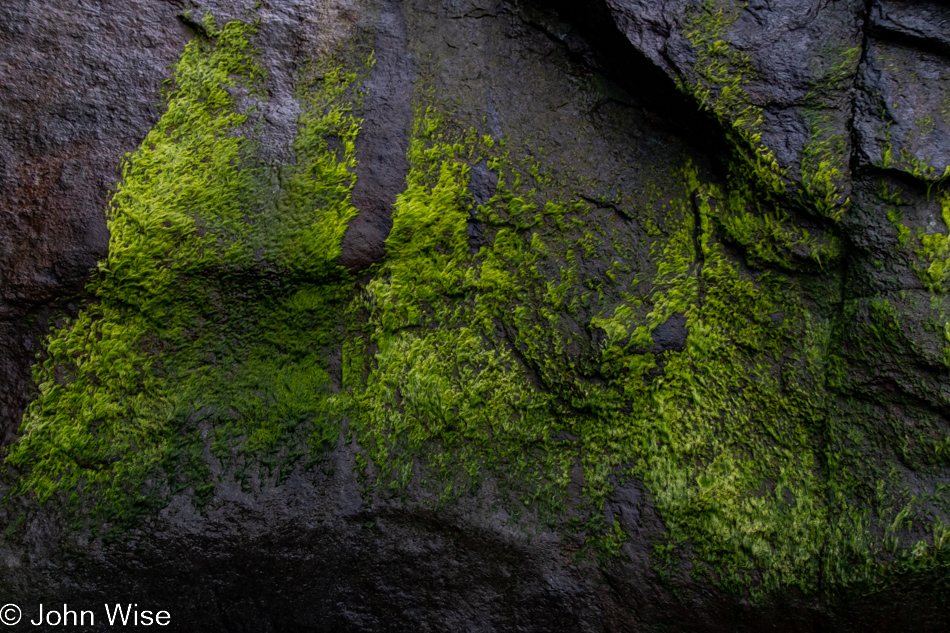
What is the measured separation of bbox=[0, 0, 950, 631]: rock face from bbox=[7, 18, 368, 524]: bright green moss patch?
1 cm

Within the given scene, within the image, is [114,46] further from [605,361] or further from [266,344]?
[605,361]

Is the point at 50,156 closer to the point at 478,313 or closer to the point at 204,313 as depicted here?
the point at 204,313

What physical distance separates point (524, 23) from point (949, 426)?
8.44 ft

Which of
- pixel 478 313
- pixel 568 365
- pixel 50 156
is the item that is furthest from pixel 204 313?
pixel 568 365

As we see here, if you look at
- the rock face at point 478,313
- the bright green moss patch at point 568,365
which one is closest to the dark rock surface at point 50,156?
the rock face at point 478,313

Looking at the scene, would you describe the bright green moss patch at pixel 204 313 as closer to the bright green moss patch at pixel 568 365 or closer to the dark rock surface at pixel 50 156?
the dark rock surface at pixel 50 156

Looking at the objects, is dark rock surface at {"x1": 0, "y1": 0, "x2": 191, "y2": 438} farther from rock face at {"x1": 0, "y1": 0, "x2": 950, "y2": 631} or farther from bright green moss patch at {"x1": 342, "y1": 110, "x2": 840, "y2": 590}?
bright green moss patch at {"x1": 342, "y1": 110, "x2": 840, "y2": 590}

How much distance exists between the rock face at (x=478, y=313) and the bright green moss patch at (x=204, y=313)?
1 cm

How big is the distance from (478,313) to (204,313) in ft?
4.12

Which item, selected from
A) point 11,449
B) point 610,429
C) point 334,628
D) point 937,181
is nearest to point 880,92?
point 937,181

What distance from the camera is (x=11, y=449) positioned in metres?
2.43

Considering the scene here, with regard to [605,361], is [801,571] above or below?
below

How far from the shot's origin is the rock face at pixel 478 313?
7.98 feet

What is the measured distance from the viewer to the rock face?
2434 millimetres
